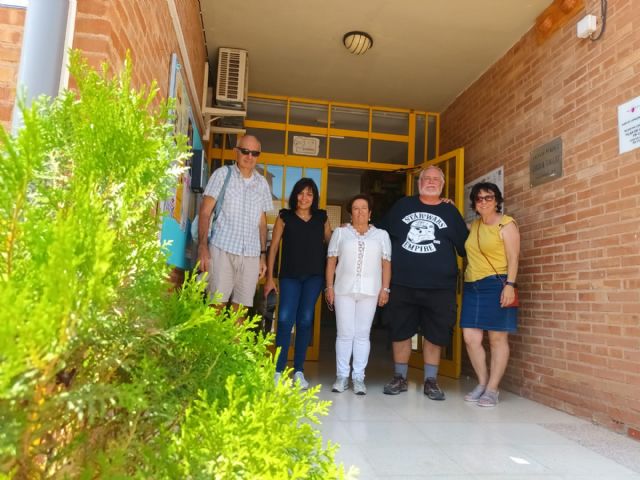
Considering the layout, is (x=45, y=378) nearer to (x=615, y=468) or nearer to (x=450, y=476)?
(x=450, y=476)

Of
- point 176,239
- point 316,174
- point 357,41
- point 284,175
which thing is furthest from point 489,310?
point 284,175

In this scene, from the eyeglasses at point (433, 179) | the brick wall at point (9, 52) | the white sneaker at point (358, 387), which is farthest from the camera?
the eyeglasses at point (433, 179)

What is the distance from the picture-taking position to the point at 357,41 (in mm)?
4117

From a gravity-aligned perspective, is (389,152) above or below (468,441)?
above

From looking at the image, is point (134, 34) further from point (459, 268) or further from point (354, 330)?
point (459, 268)

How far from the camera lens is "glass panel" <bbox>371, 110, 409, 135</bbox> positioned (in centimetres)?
567

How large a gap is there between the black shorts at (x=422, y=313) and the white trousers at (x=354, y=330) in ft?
0.62

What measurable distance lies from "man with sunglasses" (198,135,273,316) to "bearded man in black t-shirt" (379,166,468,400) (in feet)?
3.71

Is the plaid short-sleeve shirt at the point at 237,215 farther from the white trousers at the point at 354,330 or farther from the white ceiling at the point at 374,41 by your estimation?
the white ceiling at the point at 374,41

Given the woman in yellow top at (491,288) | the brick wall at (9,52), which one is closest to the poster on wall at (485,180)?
the woman in yellow top at (491,288)

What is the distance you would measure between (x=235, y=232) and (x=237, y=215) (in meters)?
0.12

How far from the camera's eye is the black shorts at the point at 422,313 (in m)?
3.64

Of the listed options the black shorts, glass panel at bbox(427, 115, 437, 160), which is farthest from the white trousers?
glass panel at bbox(427, 115, 437, 160)

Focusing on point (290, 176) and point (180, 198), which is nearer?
point (180, 198)
